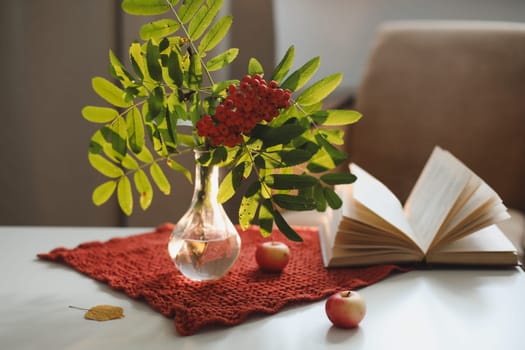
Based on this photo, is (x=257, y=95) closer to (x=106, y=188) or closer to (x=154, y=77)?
(x=154, y=77)

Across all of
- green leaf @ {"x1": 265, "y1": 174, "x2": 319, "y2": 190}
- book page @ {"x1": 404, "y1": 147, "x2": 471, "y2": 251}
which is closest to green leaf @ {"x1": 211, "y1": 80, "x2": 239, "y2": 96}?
green leaf @ {"x1": 265, "y1": 174, "x2": 319, "y2": 190}

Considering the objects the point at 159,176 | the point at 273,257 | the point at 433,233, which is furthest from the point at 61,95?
the point at 433,233

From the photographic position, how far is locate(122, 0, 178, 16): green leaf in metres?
0.77

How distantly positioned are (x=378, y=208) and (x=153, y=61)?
1.48 feet

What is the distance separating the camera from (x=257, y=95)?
2.32 ft

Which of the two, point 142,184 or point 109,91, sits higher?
point 109,91

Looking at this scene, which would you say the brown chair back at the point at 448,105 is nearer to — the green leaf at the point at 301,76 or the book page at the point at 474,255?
the book page at the point at 474,255

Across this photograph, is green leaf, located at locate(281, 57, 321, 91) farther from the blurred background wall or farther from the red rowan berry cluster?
the blurred background wall

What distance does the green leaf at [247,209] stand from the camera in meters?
0.80

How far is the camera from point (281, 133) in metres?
0.73

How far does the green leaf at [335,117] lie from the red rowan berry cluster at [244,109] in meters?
0.09

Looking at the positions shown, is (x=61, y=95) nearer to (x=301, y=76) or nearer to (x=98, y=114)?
(x=98, y=114)

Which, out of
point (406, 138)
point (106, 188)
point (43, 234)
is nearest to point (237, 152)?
point (106, 188)

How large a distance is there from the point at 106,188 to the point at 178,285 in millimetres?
170
